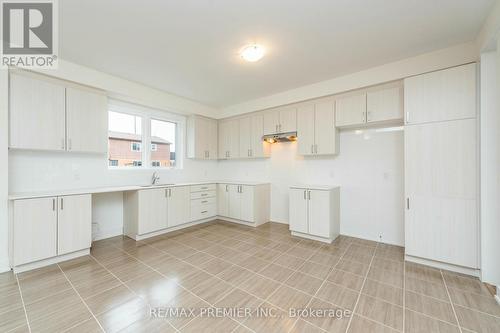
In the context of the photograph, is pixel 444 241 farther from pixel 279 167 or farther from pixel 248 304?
pixel 279 167

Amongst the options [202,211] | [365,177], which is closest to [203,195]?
[202,211]

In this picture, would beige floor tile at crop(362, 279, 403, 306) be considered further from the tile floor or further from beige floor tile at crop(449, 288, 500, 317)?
beige floor tile at crop(449, 288, 500, 317)

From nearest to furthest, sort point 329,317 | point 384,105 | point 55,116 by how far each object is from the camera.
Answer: point 329,317, point 55,116, point 384,105

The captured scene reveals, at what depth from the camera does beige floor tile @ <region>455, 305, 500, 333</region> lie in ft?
5.46

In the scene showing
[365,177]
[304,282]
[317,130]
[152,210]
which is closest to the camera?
[304,282]

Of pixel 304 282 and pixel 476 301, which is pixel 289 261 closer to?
pixel 304 282

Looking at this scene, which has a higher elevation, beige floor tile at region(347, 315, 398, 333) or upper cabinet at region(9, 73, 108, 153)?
upper cabinet at region(9, 73, 108, 153)

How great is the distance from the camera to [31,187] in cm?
298

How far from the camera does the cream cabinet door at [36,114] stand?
2.64 m

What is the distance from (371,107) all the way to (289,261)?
275 centimetres

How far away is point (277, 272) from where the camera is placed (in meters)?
2.56

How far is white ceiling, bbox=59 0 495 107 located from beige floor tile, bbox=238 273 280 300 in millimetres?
2898

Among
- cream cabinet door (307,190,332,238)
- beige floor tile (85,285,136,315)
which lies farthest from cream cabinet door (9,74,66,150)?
cream cabinet door (307,190,332,238)

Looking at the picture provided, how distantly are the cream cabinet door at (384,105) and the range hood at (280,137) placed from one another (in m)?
1.41
